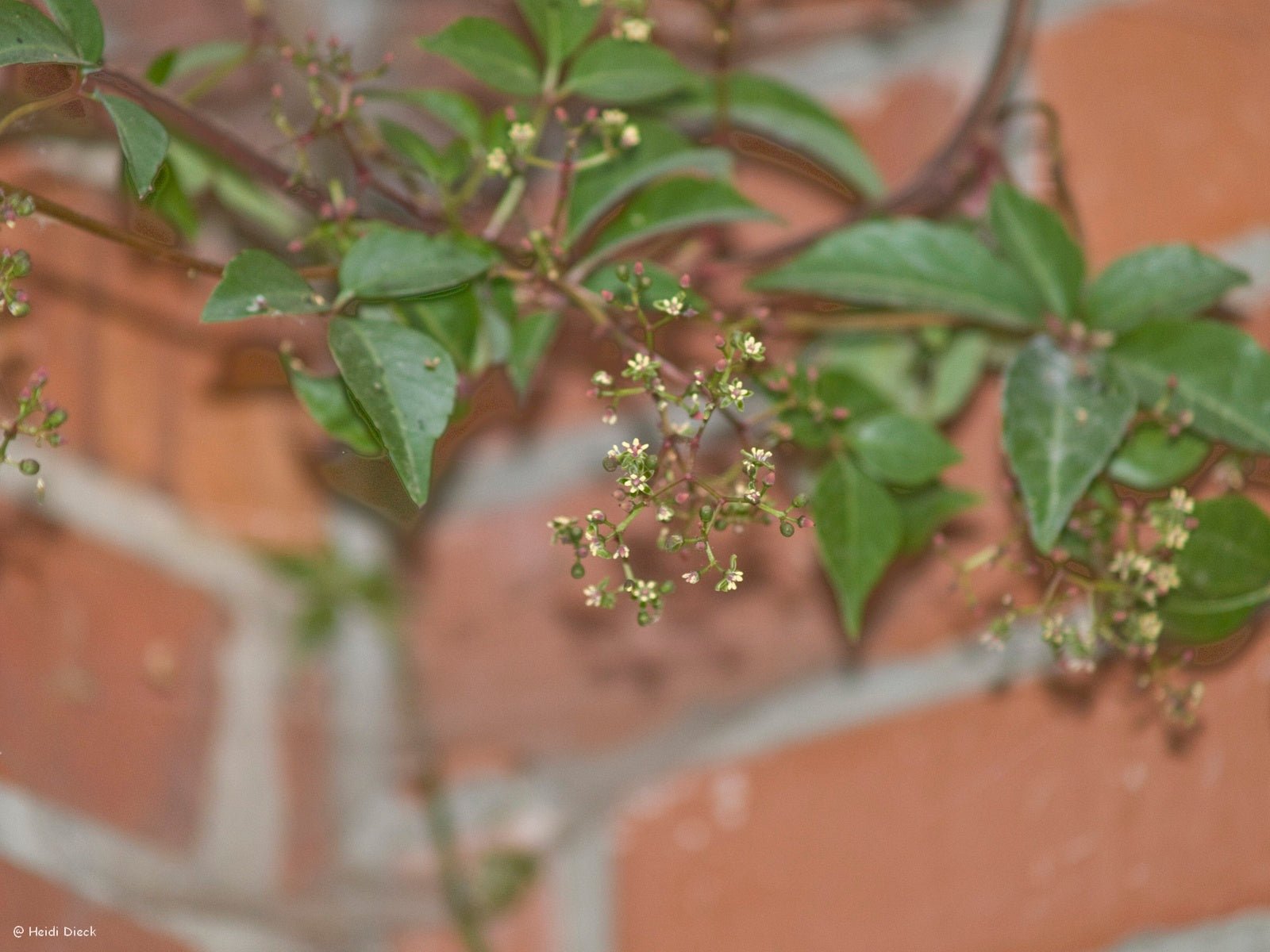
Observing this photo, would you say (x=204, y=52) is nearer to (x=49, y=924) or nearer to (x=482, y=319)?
(x=482, y=319)

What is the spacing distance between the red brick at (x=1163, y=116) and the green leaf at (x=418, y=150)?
10.3 inches

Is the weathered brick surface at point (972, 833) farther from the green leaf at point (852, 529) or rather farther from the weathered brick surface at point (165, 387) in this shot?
the weathered brick surface at point (165, 387)

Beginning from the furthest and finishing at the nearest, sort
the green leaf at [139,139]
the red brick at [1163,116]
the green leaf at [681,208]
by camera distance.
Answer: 1. the red brick at [1163,116]
2. the green leaf at [681,208]
3. the green leaf at [139,139]

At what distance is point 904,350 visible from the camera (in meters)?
0.42

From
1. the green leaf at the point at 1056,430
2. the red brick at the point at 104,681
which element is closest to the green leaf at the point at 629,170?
the green leaf at the point at 1056,430

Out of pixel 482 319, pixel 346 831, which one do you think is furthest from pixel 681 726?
pixel 482 319

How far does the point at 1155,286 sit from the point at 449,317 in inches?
7.4

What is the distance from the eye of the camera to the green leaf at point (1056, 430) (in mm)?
287

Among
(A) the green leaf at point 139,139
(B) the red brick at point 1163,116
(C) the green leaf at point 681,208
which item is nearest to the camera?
(A) the green leaf at point 139,139

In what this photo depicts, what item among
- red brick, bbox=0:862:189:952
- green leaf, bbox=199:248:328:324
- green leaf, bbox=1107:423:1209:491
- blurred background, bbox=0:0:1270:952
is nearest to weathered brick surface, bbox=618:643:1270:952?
blurred background, bbox=0:0:1270:952

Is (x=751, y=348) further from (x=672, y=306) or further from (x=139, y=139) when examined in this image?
(x=139, y=139)

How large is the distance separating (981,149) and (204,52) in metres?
0.25

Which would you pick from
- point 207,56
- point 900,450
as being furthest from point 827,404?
point 207,56

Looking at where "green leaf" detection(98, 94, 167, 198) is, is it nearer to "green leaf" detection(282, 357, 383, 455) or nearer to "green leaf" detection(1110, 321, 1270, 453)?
"green leaf" detection(282, 357, 383, 455)
